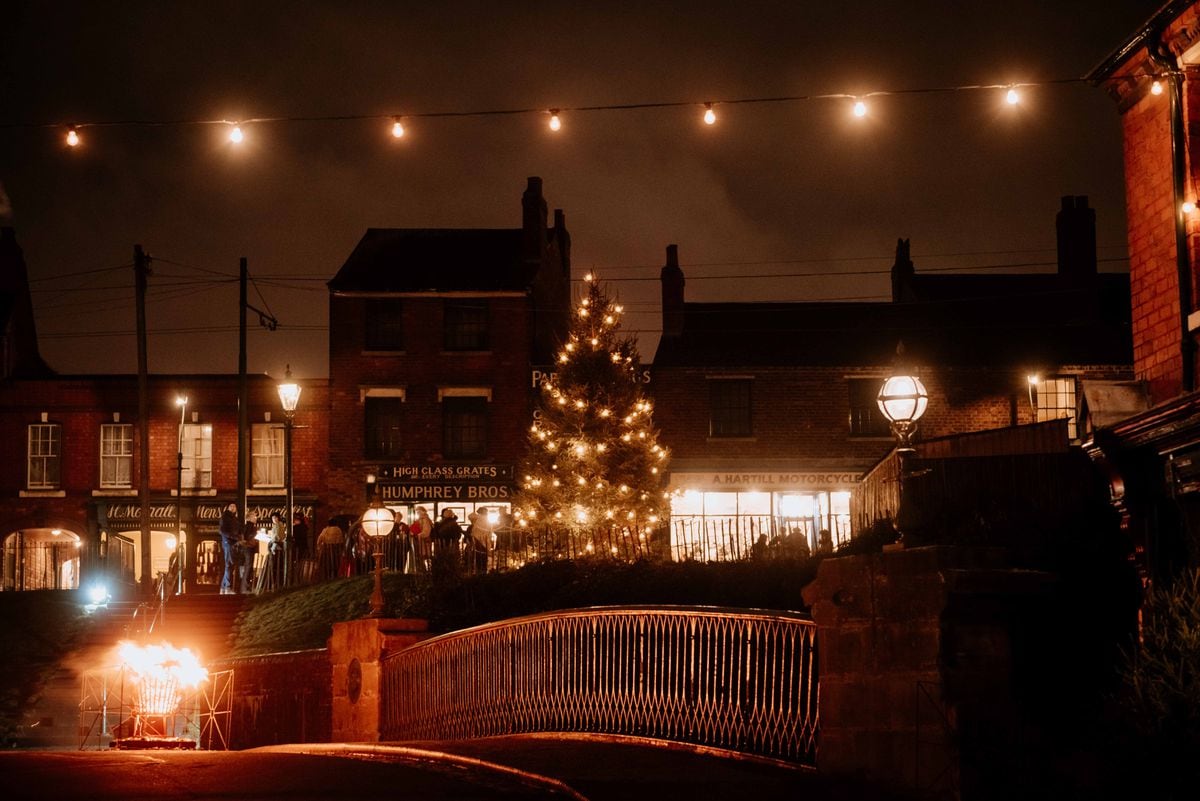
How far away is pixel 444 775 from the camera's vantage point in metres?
10.8

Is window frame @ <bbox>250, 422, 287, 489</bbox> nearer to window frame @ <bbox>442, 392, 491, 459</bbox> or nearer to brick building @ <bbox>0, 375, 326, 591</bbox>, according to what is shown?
brick building @ <bbox>0, 375, 326, 591</bbox>

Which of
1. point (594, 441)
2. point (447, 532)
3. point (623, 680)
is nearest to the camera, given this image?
point (623, 680)

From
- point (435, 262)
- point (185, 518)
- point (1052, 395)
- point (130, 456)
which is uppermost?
point (435, 262)

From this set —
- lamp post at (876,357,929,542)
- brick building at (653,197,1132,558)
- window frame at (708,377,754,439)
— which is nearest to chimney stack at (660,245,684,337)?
brick building at (653,197,1132,558)

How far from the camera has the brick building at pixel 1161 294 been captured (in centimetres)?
1409

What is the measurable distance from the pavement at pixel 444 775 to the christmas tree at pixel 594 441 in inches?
819

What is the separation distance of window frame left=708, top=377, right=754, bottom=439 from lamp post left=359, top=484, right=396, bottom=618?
928cm

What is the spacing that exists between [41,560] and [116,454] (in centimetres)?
360

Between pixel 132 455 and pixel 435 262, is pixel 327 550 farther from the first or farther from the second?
pixel 435 262

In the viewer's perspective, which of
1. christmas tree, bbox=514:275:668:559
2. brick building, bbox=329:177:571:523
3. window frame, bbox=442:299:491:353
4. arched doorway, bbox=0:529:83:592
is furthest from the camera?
window frame, bbox=442:299:491:353

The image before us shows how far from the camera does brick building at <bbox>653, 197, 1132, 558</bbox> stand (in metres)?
38.8

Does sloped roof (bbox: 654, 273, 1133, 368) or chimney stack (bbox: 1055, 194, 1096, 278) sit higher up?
chimney stack (bbox: 1055, 194, 1096, 278)

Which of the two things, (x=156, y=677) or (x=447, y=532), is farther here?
(x=447, y=532)

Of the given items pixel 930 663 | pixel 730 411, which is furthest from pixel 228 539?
pixel 930 663
